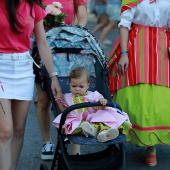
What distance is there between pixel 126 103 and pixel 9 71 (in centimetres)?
136

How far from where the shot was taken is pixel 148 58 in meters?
4.91

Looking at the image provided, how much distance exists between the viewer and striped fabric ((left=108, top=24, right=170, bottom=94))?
4891 millimetres

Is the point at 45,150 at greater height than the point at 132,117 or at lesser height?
lesser

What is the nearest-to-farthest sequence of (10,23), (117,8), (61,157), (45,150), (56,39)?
(10,23) → (61,157) → (56,39) → (45,150) → (117,8)

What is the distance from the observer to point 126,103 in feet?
16.1

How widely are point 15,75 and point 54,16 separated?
3.64 feet

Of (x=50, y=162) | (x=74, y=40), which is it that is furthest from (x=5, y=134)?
(x=50, y=162)

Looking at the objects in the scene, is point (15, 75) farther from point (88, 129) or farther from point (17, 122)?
point (88, 129)

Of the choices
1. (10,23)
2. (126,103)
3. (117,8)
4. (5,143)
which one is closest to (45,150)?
(126,103)

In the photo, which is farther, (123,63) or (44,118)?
(44,118)

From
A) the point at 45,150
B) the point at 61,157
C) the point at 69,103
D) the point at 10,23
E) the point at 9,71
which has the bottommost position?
the point at 45,150

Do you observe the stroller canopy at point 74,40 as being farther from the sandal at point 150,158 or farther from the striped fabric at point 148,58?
the sandal at point 150,158

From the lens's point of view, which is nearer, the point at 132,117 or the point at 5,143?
the point at 5,143

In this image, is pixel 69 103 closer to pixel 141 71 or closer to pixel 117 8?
pixel 141 71
